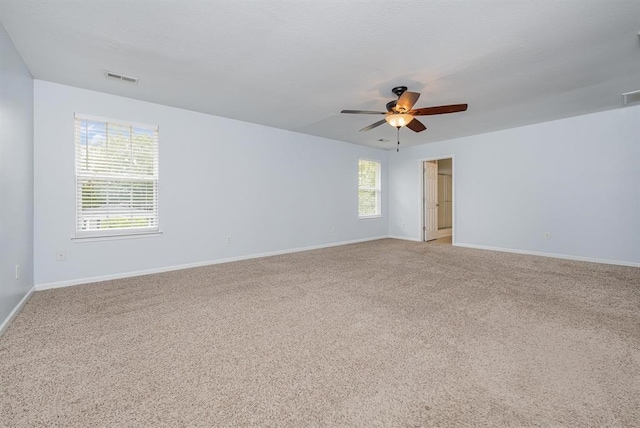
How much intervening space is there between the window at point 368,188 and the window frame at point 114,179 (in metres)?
4.58

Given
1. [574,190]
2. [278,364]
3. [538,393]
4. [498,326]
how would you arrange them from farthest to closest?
[574,190], [498,326], [278,364], [538,393]

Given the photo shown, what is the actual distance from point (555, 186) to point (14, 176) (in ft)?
24.9

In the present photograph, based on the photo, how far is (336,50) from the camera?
2.59m

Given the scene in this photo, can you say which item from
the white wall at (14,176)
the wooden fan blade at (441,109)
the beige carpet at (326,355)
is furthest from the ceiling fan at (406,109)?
the white wall at (14,176)

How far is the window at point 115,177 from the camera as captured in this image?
352cm

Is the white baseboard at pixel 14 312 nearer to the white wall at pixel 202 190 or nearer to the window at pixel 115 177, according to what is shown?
the white wall at pixel 202 190

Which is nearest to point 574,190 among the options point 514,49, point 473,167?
point 473,167

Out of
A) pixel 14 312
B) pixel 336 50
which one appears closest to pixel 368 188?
pixel 336 50

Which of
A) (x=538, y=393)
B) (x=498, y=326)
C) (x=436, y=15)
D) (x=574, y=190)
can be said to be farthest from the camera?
(x=574, y=190)

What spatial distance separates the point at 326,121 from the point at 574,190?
4.54 meters

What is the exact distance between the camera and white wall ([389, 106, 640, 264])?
169 inches

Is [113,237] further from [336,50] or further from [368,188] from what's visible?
[368,188]

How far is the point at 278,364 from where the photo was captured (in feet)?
5.73

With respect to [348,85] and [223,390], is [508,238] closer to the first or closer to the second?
[348,85]
